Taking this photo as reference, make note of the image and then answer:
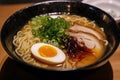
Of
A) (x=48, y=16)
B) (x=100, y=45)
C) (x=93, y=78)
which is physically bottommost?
(x=93, y=78)

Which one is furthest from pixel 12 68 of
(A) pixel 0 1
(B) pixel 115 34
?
(A) pixel 0 1

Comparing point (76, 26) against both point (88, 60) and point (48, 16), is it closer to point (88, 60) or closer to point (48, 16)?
point (48, 16)

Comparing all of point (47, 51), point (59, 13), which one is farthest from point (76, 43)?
point (59, 13)

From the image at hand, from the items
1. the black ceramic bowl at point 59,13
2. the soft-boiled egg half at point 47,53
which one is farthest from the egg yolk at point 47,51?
the black ceramic bowl at point 59,13

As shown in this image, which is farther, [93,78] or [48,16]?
[48,16]

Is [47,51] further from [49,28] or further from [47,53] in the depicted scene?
[49,28]

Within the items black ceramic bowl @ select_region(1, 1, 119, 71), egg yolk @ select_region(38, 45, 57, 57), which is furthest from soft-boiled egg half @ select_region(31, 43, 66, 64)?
black ceramic bowl @ select_region(1, 1, 119, 71)

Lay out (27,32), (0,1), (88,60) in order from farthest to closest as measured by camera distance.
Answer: (0,1), (27,32), (88,60)
